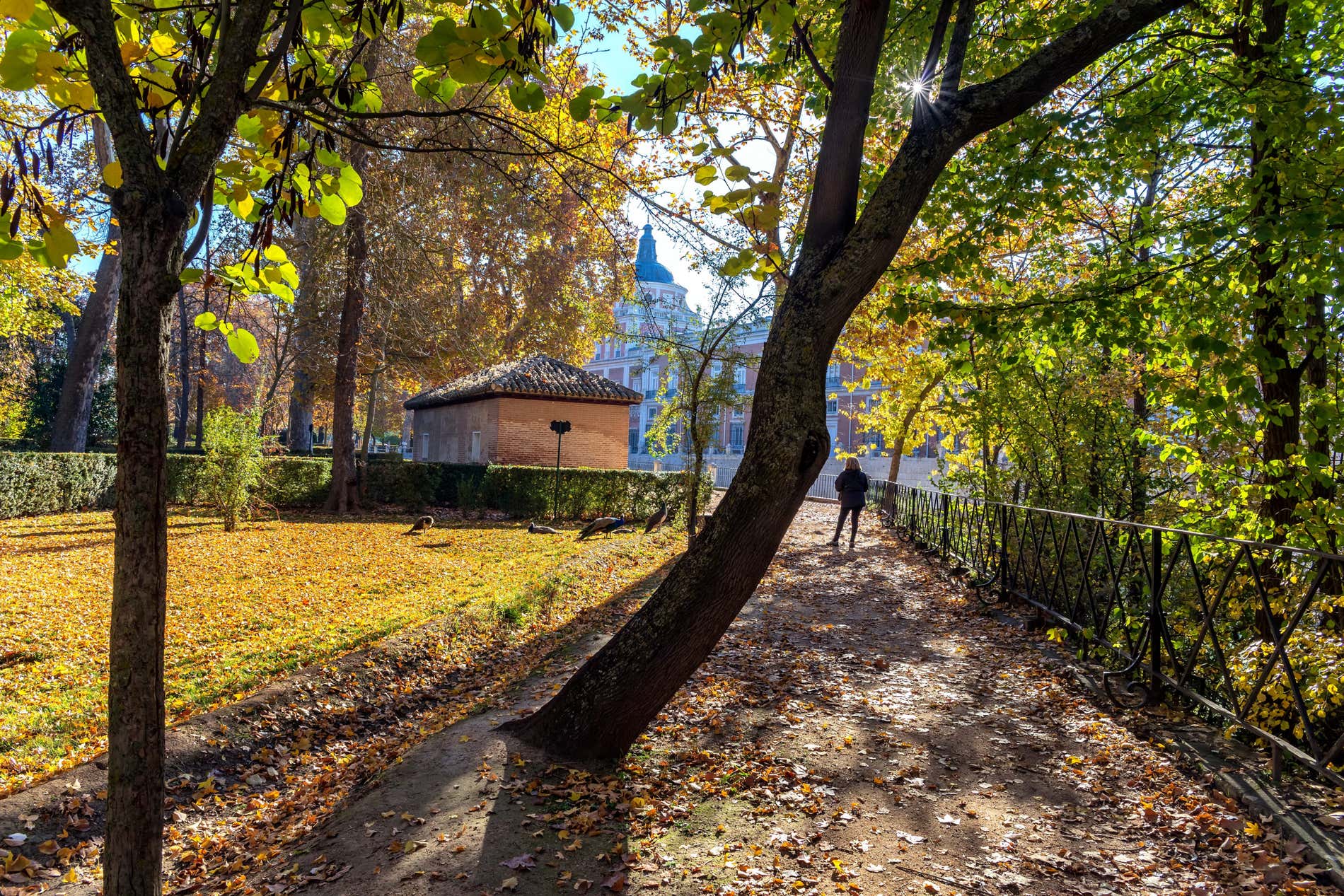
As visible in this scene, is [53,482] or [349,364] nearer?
[53,482]

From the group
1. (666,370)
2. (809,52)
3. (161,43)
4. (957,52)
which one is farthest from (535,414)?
(161,43)

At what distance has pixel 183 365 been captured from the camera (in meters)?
32.1

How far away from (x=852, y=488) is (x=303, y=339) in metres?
19.3

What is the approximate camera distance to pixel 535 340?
1161 inches

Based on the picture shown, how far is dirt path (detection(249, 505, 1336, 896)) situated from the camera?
3.31 meters

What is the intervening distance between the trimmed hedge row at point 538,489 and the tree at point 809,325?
15.3 m

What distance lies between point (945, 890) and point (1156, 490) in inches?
244

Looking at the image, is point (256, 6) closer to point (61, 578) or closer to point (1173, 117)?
point (1173, 117)

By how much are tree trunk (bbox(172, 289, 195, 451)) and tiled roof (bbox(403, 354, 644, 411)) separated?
32.8 feet

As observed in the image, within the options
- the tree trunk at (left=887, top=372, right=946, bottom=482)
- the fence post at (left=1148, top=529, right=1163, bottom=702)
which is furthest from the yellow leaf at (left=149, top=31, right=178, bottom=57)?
the tree trunk at (left=887, top=372, right=946, bottom=482)

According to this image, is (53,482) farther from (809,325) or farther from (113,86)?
(809,325)

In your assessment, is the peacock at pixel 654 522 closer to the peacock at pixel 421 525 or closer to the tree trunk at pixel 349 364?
the peacock at pixel 421 525

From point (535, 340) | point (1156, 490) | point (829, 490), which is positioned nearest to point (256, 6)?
point (1156, 490)

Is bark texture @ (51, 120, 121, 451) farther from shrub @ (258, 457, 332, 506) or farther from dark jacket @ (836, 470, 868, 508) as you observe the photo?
dark jacket @ (836, 470, 868, 508)
